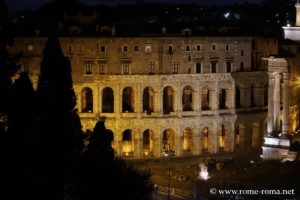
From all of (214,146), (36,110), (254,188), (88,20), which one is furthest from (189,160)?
(36,110)

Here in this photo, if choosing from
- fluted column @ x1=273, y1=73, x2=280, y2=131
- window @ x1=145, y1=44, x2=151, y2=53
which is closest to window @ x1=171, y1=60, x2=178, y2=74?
window @ x1=145, y1=44, x2=151, y2=53

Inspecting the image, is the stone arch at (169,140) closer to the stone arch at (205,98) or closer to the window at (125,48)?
the stone arch at (205,98)

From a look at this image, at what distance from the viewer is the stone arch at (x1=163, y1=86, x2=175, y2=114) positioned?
207 feet

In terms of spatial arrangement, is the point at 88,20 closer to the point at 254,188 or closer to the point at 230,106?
the point at 230,106

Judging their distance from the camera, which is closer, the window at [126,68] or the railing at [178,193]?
the railing at [178,193]

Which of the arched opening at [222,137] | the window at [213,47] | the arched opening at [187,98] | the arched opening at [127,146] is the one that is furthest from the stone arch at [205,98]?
the arched opening at [127,146]

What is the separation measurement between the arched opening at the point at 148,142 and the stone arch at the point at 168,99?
2557 millimetres

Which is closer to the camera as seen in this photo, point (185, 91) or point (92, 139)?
point (92, 139)

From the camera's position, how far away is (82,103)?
61750 mm

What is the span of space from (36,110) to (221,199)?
1829cm

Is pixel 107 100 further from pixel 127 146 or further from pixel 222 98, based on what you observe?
pixel 222 98

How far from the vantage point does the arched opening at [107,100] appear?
62844mm

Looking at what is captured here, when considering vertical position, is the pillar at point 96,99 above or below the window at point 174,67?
below

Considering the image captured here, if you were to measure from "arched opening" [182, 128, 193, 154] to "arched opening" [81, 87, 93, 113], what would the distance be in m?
8.47
